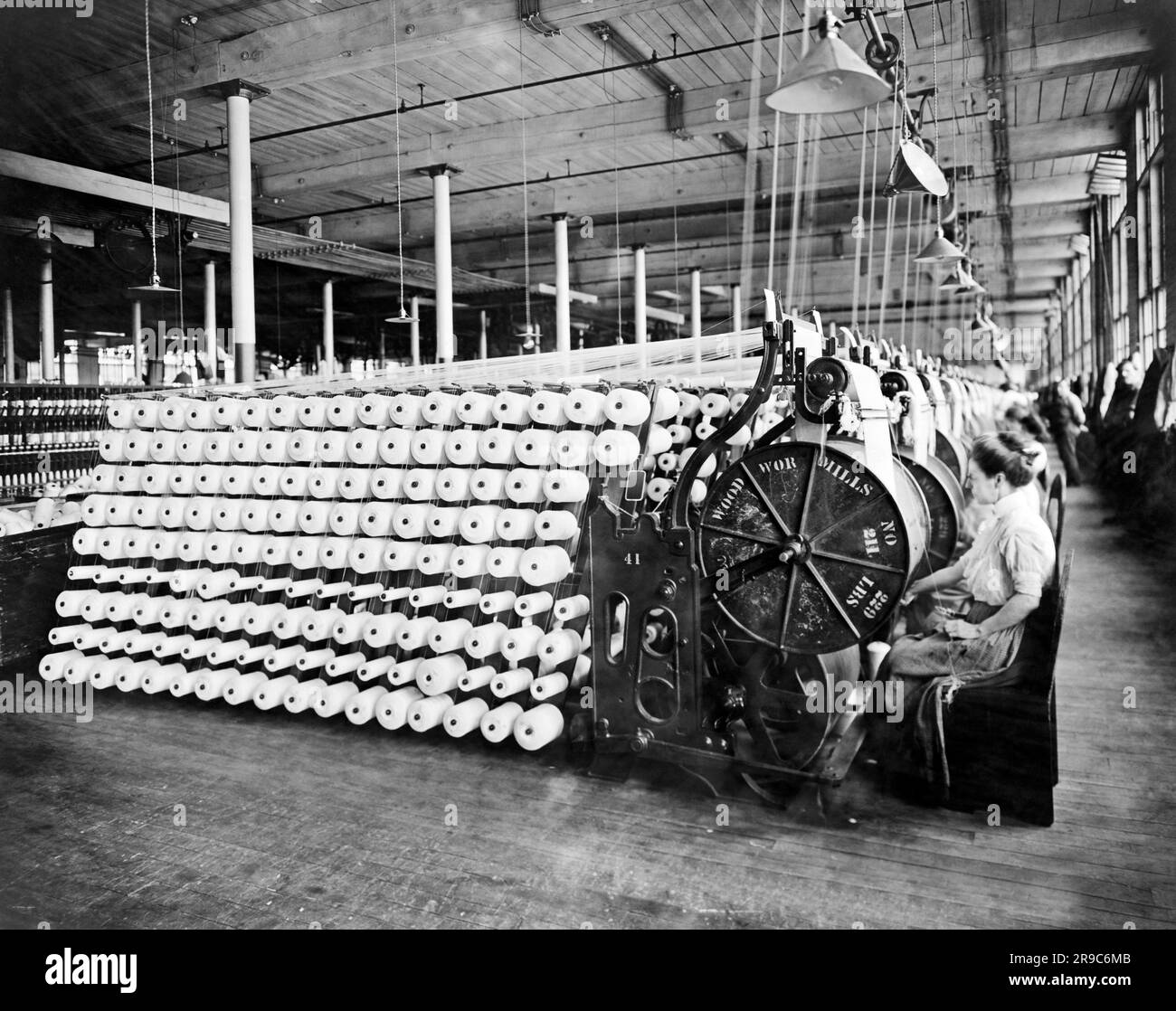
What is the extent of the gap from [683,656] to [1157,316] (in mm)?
4128

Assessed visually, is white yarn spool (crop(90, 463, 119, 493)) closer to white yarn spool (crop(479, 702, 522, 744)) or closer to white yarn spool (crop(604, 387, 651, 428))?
white yarn spool (crop(479, 702, 522, 744))

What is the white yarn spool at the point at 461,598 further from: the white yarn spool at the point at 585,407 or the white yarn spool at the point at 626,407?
the white yarn spool at the point at 626,407

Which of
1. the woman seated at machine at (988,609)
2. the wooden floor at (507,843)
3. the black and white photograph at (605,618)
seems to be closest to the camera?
the wooden floor at (507,843)

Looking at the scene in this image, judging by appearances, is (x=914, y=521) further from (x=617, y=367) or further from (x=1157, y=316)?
(x=1157, y=316)

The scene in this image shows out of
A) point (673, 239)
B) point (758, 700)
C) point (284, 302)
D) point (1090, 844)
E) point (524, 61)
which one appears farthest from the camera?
point (284, 302)

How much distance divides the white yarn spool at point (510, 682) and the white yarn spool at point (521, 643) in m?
0.07

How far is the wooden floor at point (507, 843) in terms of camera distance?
9.41 feet

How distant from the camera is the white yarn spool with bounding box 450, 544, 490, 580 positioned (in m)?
4.26

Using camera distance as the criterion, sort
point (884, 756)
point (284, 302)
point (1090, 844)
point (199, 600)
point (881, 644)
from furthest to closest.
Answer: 1. point (284, 302)
2. point (199, 600)
3. point (881, 644)
4. point (884, 756)
5. point (1090, 844)

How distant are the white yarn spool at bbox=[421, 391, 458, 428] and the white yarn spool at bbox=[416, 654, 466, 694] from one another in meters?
1.17

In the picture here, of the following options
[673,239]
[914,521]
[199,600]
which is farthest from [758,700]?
[673,239]

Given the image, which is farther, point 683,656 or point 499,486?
point 499,486

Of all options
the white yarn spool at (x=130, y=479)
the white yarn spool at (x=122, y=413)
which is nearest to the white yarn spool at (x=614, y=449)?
the white yarn spool at (x=130, y=479)

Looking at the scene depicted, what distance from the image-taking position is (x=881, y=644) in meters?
4.65
